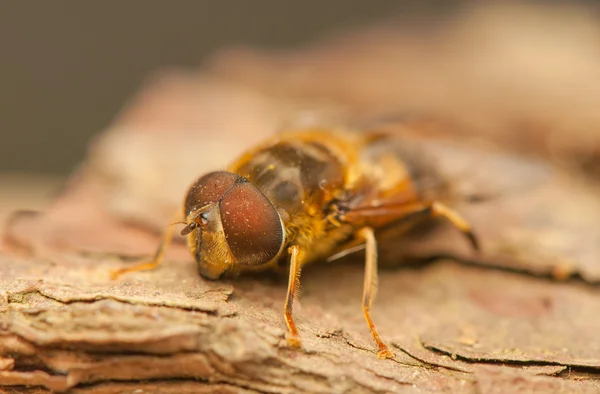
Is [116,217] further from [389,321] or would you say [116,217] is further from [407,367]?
[407,367]

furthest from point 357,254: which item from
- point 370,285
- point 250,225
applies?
point 250,225

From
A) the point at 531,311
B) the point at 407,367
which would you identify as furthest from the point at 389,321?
the point at 531,311

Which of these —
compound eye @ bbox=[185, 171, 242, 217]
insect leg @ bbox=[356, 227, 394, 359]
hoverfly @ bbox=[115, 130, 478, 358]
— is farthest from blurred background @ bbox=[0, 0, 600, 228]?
compound eye @ bbox=[185, 171, 242, 217]

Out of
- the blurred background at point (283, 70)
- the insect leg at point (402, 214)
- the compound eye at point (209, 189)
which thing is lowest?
the compound eye at point (209, 189)

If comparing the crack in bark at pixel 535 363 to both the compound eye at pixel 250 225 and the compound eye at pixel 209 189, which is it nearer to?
the compound eye at pixel 250 225

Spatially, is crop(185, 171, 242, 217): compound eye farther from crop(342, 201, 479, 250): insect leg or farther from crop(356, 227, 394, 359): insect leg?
crop(356, 227, 394, 359): insect leg

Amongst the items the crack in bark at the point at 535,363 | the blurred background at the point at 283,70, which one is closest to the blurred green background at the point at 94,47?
the blurred background at the point at 283,70
